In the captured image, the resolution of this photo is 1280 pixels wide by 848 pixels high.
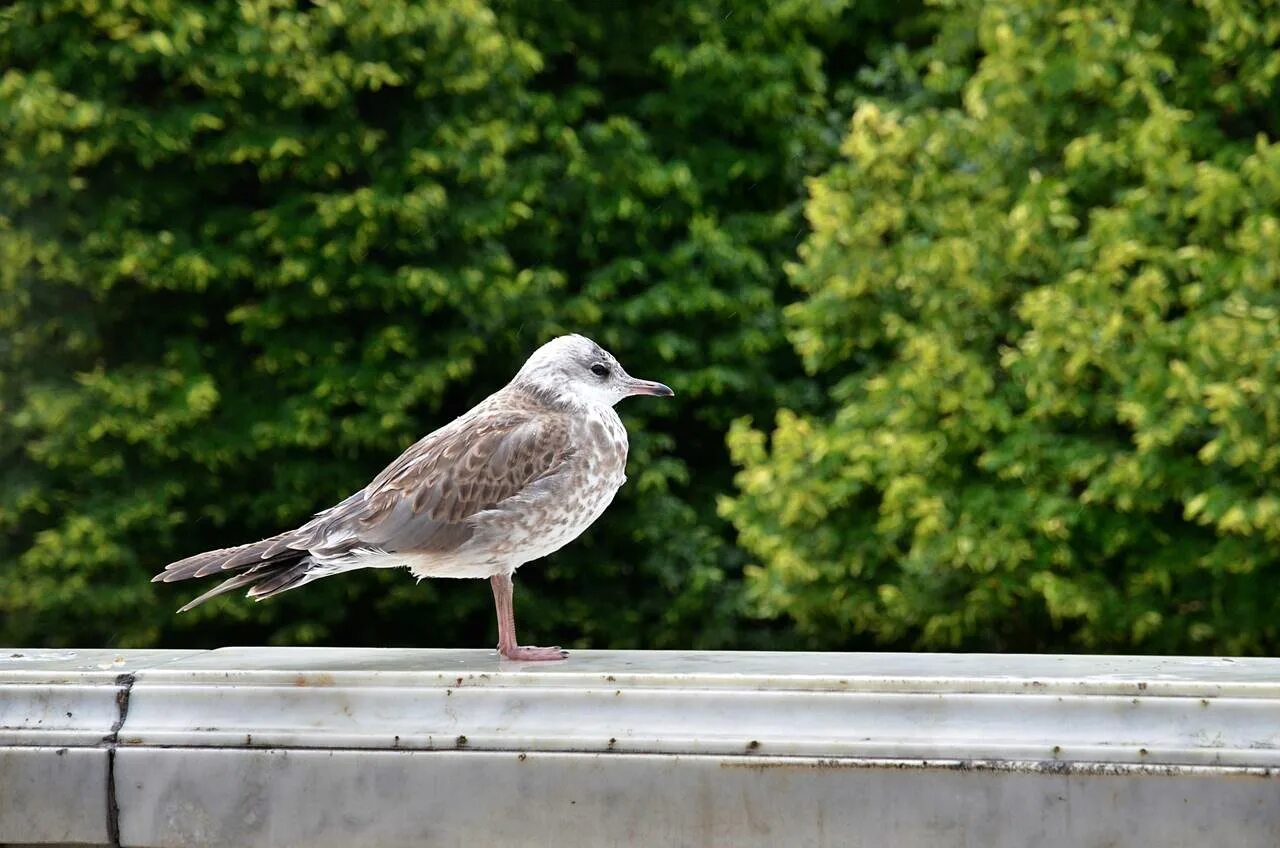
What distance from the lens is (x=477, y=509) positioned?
13.1ft

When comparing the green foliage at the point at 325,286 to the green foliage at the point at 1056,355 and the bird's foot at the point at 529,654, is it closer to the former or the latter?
the green foliage at the point at 1056,355

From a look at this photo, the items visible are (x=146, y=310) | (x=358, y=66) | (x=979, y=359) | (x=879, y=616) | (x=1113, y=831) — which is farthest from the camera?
(x=146, y=310)

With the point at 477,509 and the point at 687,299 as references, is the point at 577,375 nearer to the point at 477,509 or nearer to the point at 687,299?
the point at 477,509

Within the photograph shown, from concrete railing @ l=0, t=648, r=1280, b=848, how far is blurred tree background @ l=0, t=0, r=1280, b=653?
4.23 metres

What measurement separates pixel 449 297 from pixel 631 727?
294 inches

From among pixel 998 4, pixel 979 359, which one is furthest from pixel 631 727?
pixel 998 4

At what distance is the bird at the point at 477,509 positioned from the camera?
3943 millimetres

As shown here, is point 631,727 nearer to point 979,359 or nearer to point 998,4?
point 979,359

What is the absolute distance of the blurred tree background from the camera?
783 centimetres

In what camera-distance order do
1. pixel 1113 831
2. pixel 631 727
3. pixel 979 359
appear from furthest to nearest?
pixel 979 359 → pixel 631 727 → pixel 1113 831

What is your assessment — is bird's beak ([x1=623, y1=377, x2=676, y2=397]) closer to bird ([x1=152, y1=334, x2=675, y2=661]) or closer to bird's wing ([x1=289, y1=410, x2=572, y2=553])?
bird ([x1=152, y1=334, x2=675, y2=661])

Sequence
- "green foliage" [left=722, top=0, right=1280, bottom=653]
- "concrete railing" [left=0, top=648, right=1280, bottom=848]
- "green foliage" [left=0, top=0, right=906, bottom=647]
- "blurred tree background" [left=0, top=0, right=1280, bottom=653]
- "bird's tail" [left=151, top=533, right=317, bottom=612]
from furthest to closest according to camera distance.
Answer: "green foliage" [left=0, top=0, right=906, bottom=647] < "blurred tree background" [left=0, top=0, right=1280, bottom=653] < "green foliage" [left=722, top=0, right=1280, bottom=653] < "bird's tail" [left=151, top=533, right=317, bottom=612] < "concrete railing" [left=0, top=648, right=1280, bottom=848]

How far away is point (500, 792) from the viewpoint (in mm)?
3230

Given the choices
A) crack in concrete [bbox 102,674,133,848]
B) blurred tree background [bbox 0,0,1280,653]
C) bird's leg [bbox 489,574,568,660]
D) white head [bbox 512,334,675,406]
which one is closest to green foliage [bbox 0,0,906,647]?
blurred tree background [bbox 0,0,1280,653]
